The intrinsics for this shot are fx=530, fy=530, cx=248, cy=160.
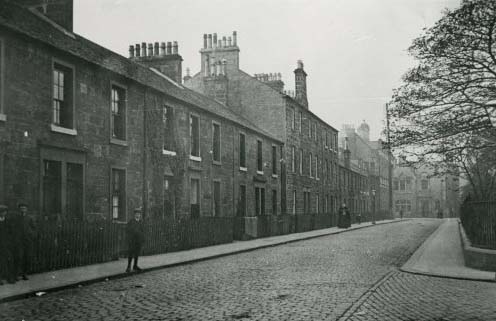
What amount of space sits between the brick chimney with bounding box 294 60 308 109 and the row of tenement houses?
8.62 meters

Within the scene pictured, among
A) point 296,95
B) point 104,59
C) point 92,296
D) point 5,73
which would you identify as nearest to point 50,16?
point 104,59

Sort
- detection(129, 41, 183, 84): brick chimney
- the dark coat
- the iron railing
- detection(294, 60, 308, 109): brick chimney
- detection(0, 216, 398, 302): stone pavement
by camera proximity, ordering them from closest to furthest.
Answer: detection(0, 216, 398, 302): stone pavement → the iron railing → the dark coat → detection(129, 41, 183, 84): brick chimney → detection(294, 60, 308, 109): brick chimney

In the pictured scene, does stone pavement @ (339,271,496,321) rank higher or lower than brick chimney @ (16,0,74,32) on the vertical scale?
lower

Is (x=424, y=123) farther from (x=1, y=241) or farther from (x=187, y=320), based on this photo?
(x=1, y=241)

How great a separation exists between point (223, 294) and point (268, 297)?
32.2 inches

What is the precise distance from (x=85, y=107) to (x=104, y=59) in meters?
2.27

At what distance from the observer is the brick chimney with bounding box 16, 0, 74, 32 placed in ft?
50.9

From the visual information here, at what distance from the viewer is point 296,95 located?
41.4m

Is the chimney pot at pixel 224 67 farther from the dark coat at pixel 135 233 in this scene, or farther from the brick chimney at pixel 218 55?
the dark coat at pixel 135 233

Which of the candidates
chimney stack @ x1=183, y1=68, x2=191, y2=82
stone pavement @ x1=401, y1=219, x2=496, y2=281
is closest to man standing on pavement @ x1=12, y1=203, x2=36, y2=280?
stone pavement @ x1=401, y1=219, x2=496, y2=281

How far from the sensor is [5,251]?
10242mm

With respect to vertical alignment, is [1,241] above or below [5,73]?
below

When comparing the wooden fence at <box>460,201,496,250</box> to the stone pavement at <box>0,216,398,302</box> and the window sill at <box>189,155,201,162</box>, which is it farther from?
the window sill at <box>189,155,201,162</box>

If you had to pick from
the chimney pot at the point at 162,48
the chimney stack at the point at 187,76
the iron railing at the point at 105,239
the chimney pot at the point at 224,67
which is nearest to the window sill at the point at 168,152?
the iron railing at the point at 105,239
